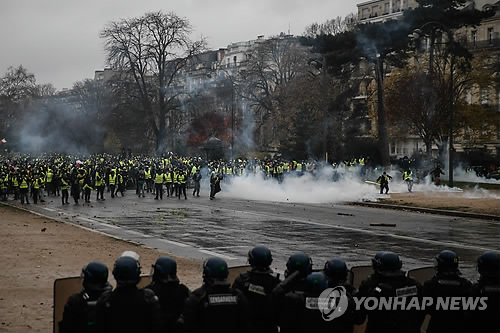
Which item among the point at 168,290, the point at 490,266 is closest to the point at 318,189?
the point at 490,266

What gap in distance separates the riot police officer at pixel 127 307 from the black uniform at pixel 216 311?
0.26 m

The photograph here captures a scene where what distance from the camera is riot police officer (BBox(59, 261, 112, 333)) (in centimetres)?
504

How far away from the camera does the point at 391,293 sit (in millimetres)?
5555

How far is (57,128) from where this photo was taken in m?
96.9

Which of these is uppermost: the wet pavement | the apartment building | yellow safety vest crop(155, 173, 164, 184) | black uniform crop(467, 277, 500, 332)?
the apartment building

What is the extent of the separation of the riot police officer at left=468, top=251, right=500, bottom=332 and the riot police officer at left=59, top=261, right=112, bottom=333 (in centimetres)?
321

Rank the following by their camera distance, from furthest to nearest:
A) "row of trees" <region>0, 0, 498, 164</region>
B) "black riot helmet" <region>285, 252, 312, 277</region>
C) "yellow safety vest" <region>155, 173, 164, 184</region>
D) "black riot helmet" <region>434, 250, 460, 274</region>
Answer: "row of trees" <region>0, 0, 498, 164</region>, "yellow safety vest" <region>155, 173, 164, 184</region>, "black riot helmet" <region>434, 250, 460, 274</region>, "black riot helmet" <region>285, 252, 312, 277</region>

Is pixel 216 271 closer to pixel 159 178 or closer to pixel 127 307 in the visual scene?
pixel 127 307

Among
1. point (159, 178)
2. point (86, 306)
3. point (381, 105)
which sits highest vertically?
point (381, 105)

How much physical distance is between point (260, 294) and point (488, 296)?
Result: 2.02 metres

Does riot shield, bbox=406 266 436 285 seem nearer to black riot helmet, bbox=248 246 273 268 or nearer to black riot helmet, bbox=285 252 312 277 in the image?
black riot helmet, bbox=285 252 312 277

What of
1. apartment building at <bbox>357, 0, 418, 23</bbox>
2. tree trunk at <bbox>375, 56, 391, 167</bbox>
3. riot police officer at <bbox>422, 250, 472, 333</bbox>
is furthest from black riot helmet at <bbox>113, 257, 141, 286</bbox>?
apartment building at <bbox>357, 0, 418, 23</bbox>

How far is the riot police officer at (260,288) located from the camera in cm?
561

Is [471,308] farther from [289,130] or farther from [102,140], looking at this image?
[102,140]
